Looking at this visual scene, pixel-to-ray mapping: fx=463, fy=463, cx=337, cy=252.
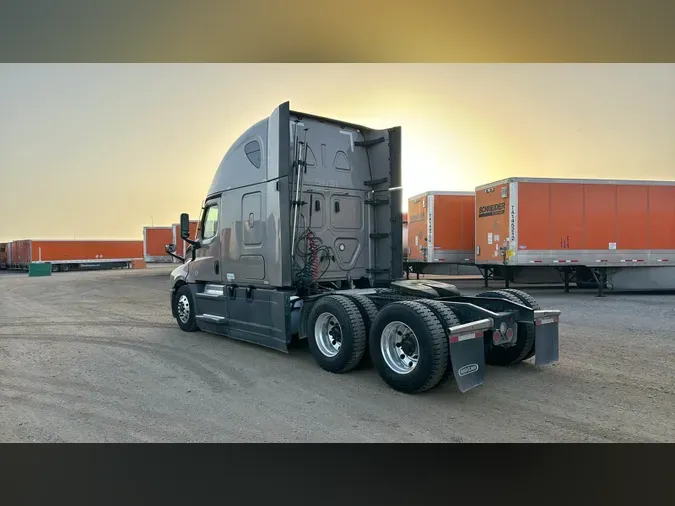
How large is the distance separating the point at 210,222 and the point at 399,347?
4.68m

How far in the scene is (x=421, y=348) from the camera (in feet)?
16.0

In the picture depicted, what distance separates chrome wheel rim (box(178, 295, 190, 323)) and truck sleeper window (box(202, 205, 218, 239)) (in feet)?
4.55

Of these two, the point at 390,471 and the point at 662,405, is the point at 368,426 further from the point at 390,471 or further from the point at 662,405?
the point at 662,405

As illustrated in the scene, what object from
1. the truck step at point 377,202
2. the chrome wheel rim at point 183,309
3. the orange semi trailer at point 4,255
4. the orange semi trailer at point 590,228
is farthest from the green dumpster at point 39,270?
the truck step at point 377,202

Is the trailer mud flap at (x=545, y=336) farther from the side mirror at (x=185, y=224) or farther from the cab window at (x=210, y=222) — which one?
the side mirror at (x=185, y=224)

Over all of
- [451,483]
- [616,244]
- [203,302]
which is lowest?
[451,483]

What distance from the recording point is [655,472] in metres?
3.49

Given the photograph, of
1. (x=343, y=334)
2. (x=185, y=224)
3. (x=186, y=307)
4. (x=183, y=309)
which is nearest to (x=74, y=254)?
(x=183, y=309)

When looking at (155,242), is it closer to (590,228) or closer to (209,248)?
(209,248)

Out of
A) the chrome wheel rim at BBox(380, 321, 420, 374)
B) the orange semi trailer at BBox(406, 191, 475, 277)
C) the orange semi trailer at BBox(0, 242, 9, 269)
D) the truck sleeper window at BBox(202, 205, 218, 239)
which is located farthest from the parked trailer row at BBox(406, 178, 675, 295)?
the orange semi trailer at BBox(0, 242, 9, 269)

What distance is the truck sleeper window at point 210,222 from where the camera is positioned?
27.4 feet

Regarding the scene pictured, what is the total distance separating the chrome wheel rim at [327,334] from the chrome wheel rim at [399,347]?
968mm
